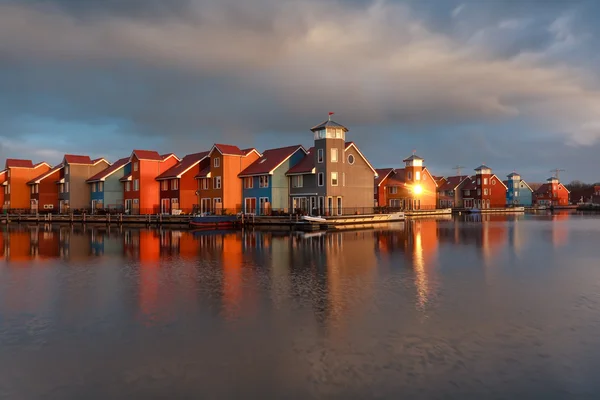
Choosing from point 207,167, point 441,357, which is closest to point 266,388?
point 441,357

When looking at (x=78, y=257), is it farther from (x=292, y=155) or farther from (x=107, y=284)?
(x=292, y=155)

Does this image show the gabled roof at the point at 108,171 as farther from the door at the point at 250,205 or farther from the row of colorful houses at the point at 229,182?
the door at the point at 250,205

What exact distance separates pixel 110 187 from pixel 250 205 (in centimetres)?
2875

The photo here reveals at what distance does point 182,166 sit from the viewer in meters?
71.2

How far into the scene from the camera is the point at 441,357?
35.4ft

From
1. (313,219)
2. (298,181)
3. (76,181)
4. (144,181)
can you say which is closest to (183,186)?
(144,181)

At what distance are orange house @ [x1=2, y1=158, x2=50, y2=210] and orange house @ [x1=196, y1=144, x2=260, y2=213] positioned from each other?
45781 millimetres

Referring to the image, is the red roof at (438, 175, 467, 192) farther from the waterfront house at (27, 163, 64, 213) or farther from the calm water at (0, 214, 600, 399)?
the calm water at (0, 214, 600, 399)

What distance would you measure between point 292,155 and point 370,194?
11706 mm

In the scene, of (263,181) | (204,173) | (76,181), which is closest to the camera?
(263,181)

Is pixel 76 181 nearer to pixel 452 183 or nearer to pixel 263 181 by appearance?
pixel 263 181

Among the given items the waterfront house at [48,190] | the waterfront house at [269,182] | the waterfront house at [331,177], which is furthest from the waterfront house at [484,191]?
the waterfront house at [48,190]

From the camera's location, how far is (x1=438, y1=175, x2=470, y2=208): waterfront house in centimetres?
11862

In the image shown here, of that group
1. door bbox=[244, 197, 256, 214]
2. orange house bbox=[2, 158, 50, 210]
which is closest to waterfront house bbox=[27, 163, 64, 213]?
orange house bbox=[2, 158, 50, 210]
